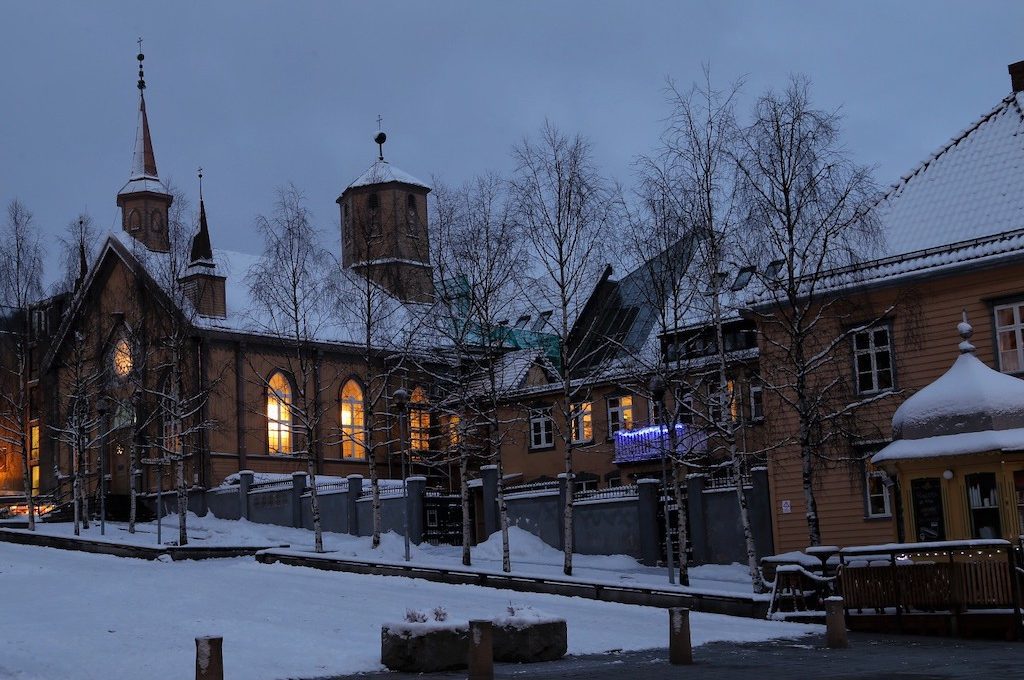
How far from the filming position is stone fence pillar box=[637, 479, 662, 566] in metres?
38.6

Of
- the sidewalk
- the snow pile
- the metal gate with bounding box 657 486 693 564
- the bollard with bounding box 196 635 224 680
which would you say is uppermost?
the snow pile

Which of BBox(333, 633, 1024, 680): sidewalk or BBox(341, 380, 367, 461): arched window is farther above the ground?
BBox(341, 380, 367, 461): arched window

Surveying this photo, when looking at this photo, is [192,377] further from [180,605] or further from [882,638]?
[882,638]

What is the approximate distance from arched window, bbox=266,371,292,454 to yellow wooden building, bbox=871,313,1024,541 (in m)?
32.6

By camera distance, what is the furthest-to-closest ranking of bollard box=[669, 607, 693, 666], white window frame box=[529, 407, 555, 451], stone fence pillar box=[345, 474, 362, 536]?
white window frame box=[529, 407, 555, 451] → stone fence pillar box=[345, 474, 362, 536] → bollard box=[669, 607, 693, 666]

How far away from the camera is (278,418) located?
179 feet

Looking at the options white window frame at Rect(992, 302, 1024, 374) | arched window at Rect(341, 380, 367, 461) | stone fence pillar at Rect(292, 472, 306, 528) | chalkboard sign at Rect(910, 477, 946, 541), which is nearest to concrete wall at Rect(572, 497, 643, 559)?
stone fence pillar at Rect(292, 472, 306, 528)

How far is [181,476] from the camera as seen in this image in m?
40.7

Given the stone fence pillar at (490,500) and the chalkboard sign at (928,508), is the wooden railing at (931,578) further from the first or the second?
the stone fence pillar at (490,500)

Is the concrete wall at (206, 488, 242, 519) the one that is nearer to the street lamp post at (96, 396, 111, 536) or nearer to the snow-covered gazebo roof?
the street lamp post at (96, 396, 111, 536)

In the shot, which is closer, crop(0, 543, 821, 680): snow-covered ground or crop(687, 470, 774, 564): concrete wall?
crop(0, 543, 821, 680): snow-covered ground

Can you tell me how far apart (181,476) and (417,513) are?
7705 mm

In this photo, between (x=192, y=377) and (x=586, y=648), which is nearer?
(x=586, y=648)

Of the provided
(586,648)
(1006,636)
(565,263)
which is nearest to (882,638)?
(1006,636)
